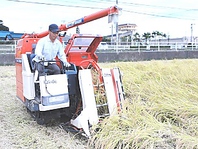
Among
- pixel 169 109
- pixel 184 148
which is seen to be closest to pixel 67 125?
pixel 169 109

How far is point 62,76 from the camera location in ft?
11.8

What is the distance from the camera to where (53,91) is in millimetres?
3492

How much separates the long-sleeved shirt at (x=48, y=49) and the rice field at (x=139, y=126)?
1076 millimetres

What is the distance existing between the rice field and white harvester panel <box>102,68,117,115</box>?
0.16 metres

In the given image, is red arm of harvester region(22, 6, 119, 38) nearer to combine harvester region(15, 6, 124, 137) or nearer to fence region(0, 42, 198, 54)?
combine harvester region(15, 6, 124, 137)

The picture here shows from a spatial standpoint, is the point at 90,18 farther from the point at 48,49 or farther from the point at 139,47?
the point at 139,47

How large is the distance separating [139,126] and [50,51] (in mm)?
1832

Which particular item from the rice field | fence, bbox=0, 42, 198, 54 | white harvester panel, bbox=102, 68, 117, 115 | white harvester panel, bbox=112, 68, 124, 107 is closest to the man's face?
white harvester panel, bbox=102, 68, 117, 115

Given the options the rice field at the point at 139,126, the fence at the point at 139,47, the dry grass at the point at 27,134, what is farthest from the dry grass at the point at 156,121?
the fence at the point at 139,47

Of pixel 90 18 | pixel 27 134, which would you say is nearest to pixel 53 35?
pixel 90 18

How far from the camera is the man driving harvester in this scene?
3.82 metres

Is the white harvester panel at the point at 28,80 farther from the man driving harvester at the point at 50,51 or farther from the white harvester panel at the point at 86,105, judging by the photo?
the white harvester panel at the point at 86,105

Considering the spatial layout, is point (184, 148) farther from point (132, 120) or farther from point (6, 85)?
point (6, 85)

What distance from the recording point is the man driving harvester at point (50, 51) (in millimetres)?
3821
